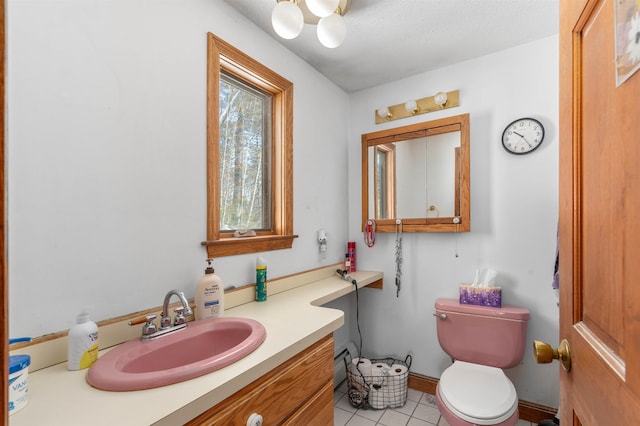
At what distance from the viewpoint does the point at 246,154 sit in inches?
69.7

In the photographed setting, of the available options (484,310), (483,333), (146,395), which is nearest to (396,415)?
(483,333)

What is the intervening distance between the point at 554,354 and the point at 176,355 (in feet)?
3.86

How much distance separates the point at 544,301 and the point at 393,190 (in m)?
1.17

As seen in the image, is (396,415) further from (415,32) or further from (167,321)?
(415,32)

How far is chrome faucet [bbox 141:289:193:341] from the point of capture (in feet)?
3.50

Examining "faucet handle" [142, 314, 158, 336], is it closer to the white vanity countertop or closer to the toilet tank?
the white vanity countertop

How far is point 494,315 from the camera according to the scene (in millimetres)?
1803

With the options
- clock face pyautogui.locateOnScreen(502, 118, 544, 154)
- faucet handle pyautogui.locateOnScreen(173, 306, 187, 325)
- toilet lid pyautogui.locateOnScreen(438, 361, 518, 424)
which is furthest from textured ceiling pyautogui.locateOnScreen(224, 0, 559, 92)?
toilet lid pyautogui.locateOnScreen(438, 361, 518, 424)

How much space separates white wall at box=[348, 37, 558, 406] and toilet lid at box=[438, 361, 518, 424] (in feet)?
1.42

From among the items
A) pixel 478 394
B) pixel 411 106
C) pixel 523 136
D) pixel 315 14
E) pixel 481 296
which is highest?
pixel 315 14

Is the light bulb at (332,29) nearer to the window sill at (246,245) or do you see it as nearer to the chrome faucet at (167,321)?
the window sill at (246,245)

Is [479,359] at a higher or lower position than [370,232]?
lower

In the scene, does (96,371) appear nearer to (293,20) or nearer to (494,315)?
(293,20)

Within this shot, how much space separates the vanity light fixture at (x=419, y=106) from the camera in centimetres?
211
